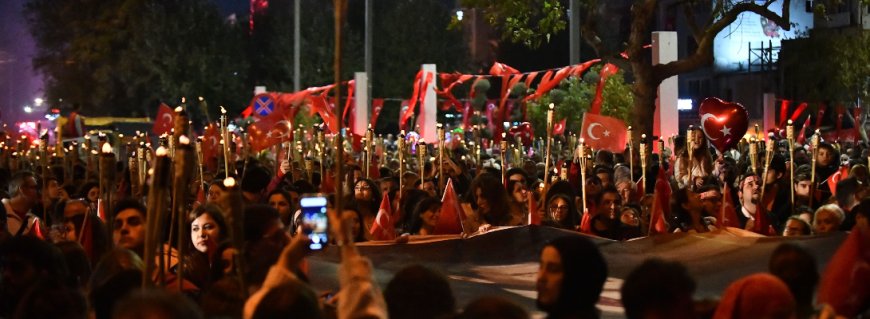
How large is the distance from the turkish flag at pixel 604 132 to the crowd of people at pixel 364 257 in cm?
366

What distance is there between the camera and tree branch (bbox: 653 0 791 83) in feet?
64.4

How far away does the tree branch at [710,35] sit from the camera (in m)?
19.6

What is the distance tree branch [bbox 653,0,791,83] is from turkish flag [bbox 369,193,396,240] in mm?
8969

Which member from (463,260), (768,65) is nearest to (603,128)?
(463,260)

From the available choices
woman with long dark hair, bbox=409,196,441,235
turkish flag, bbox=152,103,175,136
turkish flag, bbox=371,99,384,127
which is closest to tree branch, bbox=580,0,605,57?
turkish flag, bbox=152,103,175,136

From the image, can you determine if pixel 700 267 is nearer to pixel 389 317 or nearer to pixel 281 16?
pixel 389 317

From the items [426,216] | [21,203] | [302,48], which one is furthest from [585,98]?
[426,216]

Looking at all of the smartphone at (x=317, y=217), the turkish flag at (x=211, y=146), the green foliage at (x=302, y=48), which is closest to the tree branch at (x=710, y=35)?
the turkish flag at (x=211, y=146)

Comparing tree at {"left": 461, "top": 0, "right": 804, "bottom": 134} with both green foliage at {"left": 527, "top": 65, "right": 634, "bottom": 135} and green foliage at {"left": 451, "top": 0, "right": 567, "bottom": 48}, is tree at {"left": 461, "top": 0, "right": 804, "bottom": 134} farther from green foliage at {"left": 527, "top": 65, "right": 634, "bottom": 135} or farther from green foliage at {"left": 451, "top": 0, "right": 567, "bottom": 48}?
green foliage at {"left": 527, "top": 65, "right": 634, "bottom": 135}

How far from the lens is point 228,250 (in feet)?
22.4

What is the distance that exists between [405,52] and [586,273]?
168 ft

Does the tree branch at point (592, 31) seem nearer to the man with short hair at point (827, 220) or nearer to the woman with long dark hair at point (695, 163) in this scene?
the woman with long dark hair at point (695, 163)

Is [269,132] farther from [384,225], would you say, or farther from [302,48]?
[302,48]

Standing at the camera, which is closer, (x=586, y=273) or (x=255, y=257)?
(x=586, y=273)
